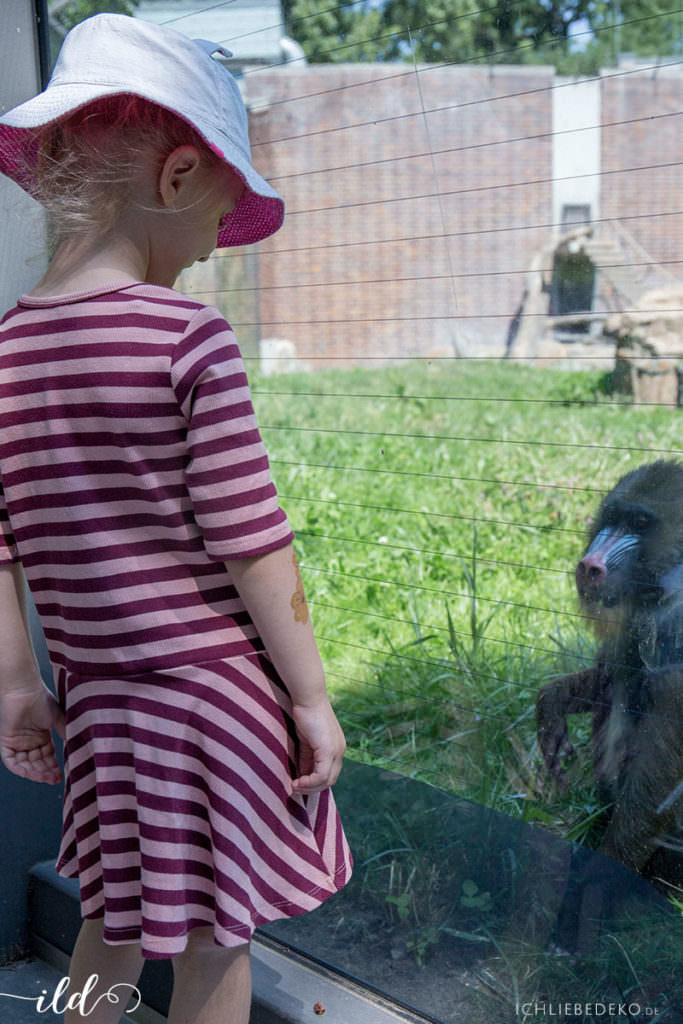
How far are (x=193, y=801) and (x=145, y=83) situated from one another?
0.85 meters

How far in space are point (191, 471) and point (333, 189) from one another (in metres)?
2.00

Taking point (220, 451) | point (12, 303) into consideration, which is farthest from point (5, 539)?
point (12, 303)

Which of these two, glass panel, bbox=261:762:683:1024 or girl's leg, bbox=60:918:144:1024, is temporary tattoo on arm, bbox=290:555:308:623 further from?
glass panel, bbox=261:762:683:1024

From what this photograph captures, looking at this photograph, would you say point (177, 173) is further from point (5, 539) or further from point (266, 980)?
point (266, 980)

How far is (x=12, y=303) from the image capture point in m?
2.03

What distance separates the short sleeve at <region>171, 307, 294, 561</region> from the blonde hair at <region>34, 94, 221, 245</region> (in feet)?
0.71

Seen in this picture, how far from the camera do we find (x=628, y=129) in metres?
3.21

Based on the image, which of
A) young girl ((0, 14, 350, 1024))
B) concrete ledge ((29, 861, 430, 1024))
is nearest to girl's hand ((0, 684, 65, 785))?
young girl ((0, 14, 350, 1024))

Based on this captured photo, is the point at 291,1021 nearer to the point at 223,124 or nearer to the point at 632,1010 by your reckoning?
the point at 632,1010

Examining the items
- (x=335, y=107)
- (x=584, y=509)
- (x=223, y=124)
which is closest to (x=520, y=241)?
(x=335, y=107)

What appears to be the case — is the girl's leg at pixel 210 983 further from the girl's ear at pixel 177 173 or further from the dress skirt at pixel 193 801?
the girl's ear at pixel 177 173

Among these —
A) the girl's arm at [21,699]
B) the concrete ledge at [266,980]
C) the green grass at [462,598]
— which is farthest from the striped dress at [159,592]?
the green grass at [462,598]

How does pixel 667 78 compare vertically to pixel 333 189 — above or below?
above

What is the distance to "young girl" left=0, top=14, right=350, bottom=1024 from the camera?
1.13 meters
